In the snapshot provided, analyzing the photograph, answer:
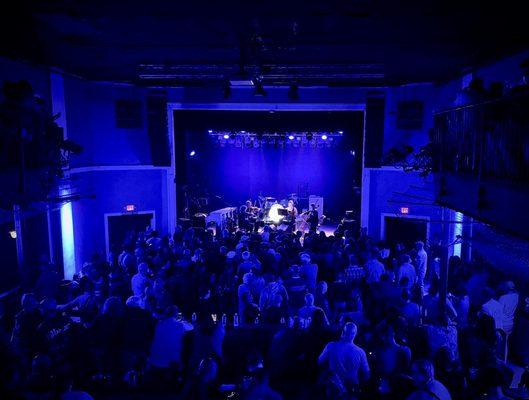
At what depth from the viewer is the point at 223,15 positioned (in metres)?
5.28

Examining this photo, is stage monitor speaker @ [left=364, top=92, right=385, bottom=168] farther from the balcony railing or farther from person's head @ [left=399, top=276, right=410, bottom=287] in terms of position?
person's head @ [left=399, top=276, right=410, bottom=287]

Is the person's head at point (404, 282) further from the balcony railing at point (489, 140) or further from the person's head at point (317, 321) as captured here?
the person's head at point (317, 321)

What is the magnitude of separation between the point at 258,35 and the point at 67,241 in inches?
252

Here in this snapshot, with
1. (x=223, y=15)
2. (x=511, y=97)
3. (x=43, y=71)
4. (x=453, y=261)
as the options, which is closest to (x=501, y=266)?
(x=453, y=261)

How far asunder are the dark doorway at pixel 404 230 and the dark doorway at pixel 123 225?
22.6 feet

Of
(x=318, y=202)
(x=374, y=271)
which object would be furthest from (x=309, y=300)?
(x=318, y=202)

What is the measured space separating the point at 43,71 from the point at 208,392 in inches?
298

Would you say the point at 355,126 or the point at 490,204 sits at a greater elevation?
the point at 355,126

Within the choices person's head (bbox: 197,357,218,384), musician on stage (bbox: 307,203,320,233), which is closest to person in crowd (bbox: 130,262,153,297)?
person's head (bbox: 197,357,218,384)

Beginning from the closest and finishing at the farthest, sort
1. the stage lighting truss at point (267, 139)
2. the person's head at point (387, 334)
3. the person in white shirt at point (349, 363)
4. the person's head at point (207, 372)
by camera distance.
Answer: the person's head at point (207, 372)
the person in white shirt at point (349, 363)
the person's head at point (387, 334)
the stage lighting truss at point (267, 139)

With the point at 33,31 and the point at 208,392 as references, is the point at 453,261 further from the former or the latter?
the point at 33,31

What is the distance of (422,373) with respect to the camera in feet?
12.1

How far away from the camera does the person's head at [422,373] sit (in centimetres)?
367

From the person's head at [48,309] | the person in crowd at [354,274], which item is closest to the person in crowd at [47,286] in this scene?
the person's head at [48,309]
